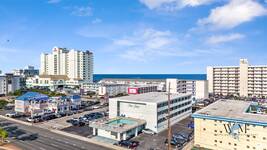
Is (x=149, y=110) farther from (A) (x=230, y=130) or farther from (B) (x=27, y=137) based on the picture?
(B) (x=27, y=137)

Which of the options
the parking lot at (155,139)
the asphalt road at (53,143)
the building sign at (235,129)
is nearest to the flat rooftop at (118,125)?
the parking lot at (155,139)

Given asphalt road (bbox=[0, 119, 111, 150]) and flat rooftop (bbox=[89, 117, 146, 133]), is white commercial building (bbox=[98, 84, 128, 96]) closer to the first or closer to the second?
flat rooftop (bbox=[89, 117, 146, 133])

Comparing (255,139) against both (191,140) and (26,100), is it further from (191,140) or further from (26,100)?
(26,100)

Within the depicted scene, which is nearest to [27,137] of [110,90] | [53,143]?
[53,143]

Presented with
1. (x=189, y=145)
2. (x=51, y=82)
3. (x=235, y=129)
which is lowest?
(x=189, y=145)

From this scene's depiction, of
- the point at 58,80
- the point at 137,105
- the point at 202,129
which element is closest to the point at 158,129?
the point at 137,105

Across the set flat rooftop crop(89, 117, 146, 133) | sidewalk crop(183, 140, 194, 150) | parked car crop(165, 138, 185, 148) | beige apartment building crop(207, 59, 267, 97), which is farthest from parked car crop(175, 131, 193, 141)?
beige apartment building crop(207, 59, 267, 97)
